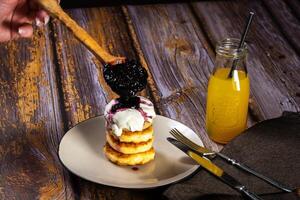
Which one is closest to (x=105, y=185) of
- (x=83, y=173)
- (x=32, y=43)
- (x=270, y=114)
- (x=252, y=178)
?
(x=83, y=173)

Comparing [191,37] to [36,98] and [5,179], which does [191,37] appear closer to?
[36,98]

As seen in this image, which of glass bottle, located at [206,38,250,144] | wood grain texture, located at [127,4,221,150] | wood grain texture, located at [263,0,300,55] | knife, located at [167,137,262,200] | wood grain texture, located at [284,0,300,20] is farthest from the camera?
wood grain texture, located at [284,0,300,20]

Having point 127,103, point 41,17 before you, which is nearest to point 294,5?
point 41,17

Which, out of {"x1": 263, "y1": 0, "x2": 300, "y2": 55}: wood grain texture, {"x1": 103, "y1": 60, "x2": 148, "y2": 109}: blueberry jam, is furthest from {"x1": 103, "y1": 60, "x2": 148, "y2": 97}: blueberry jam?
{"x1": 263, "y1": 0, "x2": 300, "y2": 55}: wood grain texture

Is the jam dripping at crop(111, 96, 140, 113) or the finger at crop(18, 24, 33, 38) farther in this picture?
the finger at crop(18, 24, 33, 38)

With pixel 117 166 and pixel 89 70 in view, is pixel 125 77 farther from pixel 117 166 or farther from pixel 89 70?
pixel 89 70

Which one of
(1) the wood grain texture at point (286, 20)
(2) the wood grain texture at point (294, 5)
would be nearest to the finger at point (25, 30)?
(1) the wood grain texture at point (286, 20)

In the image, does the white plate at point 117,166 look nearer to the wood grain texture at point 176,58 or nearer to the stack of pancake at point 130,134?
the stack of pancake at point 130,134

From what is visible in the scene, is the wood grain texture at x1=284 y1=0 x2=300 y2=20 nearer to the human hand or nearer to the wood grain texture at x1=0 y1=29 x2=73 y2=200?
the wood grain texture at x1=0 y1=29 x2=73 y2=200
